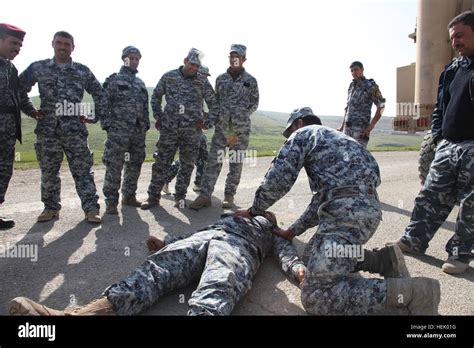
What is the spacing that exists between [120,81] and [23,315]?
4230 millimetres

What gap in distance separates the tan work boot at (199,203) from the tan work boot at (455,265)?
3440 mm

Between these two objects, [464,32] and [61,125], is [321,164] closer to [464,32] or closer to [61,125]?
[464,32]

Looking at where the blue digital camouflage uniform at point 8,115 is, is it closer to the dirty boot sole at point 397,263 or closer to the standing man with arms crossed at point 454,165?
the dirty boot sole at point 397,263

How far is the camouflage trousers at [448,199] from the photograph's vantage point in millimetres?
3854

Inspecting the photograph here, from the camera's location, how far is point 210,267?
2938mm

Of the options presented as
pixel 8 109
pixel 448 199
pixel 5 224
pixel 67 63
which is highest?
pixel 67 63

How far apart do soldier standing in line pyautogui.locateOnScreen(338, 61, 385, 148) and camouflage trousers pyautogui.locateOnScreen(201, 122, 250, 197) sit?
7.17 ft

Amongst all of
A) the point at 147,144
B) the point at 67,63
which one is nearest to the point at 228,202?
the point at 67,63

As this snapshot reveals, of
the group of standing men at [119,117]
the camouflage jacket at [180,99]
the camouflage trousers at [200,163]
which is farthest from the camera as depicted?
the camouflage trousers at [200,163]

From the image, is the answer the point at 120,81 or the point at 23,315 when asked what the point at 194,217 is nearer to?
the point at 120,81

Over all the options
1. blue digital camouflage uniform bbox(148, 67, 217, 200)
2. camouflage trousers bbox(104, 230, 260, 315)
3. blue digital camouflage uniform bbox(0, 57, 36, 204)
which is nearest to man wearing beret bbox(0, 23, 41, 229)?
blue digital camouflage uniform bbox(0, 57, 36, 204)

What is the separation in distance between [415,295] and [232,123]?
4.28m

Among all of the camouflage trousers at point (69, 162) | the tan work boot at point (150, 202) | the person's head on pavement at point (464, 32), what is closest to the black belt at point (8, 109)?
the camouflage trousers at point (69, 162)

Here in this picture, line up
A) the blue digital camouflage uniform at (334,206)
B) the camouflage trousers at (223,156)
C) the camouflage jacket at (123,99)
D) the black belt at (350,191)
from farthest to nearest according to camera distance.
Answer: the camouflage trousers at (223,156) < the camouflage jacket at (123,99) < the black belt at (350,191) < the blue digital camouflage uniform at (334,206)
